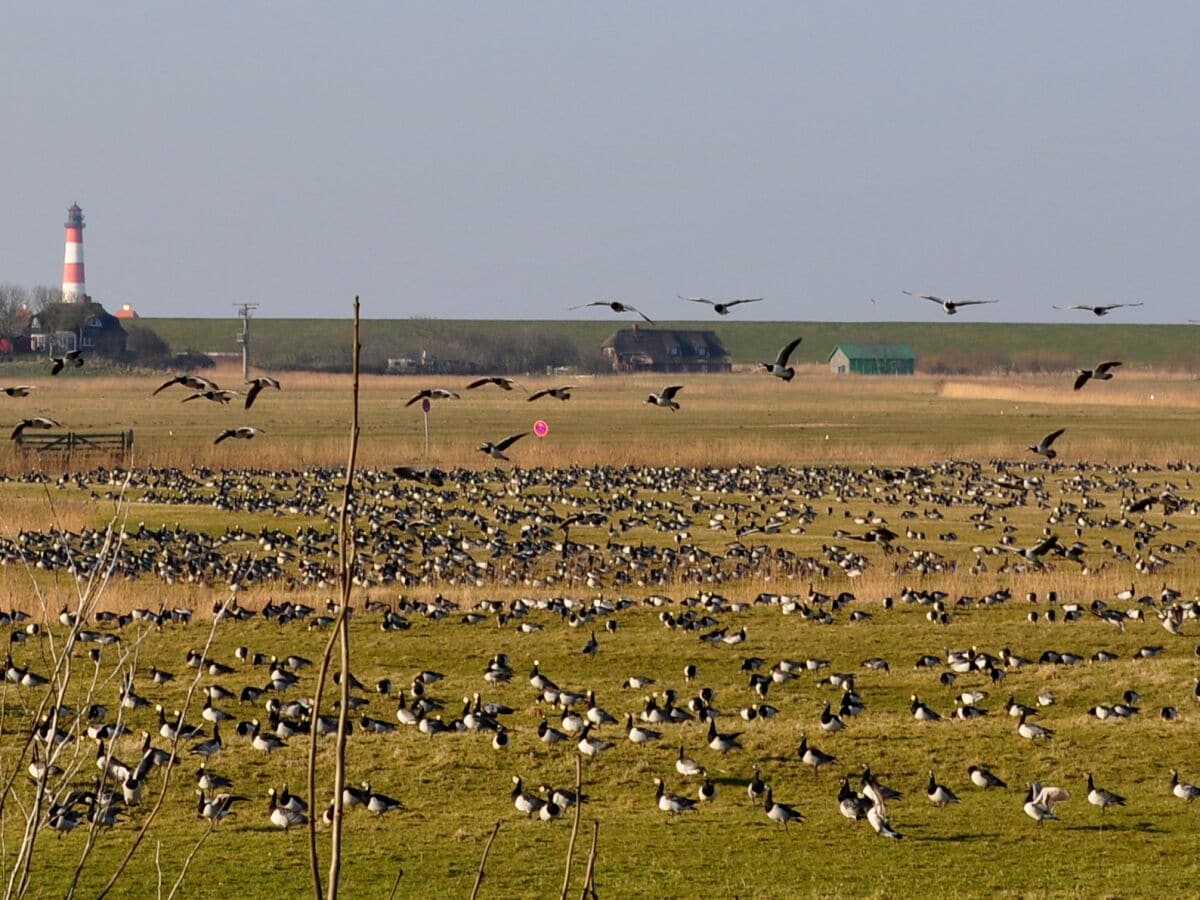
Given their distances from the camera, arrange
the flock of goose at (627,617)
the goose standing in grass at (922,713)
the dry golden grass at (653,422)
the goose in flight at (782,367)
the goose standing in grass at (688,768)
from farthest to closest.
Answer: the dry golden grass at (653,422) → the goose standing in grass at (922,713) → the goose standing in grass at (688,768) → the flock of goose at (627,617) → the goose in flight at (782,367)

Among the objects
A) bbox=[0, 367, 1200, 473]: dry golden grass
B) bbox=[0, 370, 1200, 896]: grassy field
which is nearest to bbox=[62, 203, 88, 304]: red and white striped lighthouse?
bbox=[0, 367, 1200, 473]: dry golden grass

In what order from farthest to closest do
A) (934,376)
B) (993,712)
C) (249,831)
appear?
(934,376), (993,712), (249,831)

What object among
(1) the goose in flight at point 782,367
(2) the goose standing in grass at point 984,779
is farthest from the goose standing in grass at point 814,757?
(1) the goose in flight at point 782,367

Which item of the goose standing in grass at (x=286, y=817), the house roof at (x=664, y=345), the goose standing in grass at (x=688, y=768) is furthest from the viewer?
the house roof at (x=664, y=345)

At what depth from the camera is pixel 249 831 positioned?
54.6ft

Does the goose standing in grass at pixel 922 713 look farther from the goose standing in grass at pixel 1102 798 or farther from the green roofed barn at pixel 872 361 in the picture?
the green roofed barn at pixel 872 361

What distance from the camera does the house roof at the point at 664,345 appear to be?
180125 mm

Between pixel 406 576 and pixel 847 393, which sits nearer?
pixel 406 576

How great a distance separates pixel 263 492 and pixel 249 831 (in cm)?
3343

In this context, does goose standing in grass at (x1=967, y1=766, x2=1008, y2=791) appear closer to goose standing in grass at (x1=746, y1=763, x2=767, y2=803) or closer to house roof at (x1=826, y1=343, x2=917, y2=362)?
goose standing in grass at (x1=746, y1=763, x2=767, y2=803)

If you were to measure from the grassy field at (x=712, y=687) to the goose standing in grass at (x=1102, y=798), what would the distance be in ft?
0.39

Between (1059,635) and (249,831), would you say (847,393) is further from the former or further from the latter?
(249,831)

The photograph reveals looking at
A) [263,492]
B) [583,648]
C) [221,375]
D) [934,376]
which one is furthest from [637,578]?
[934,376]

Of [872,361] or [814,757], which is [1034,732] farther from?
[872,361]
